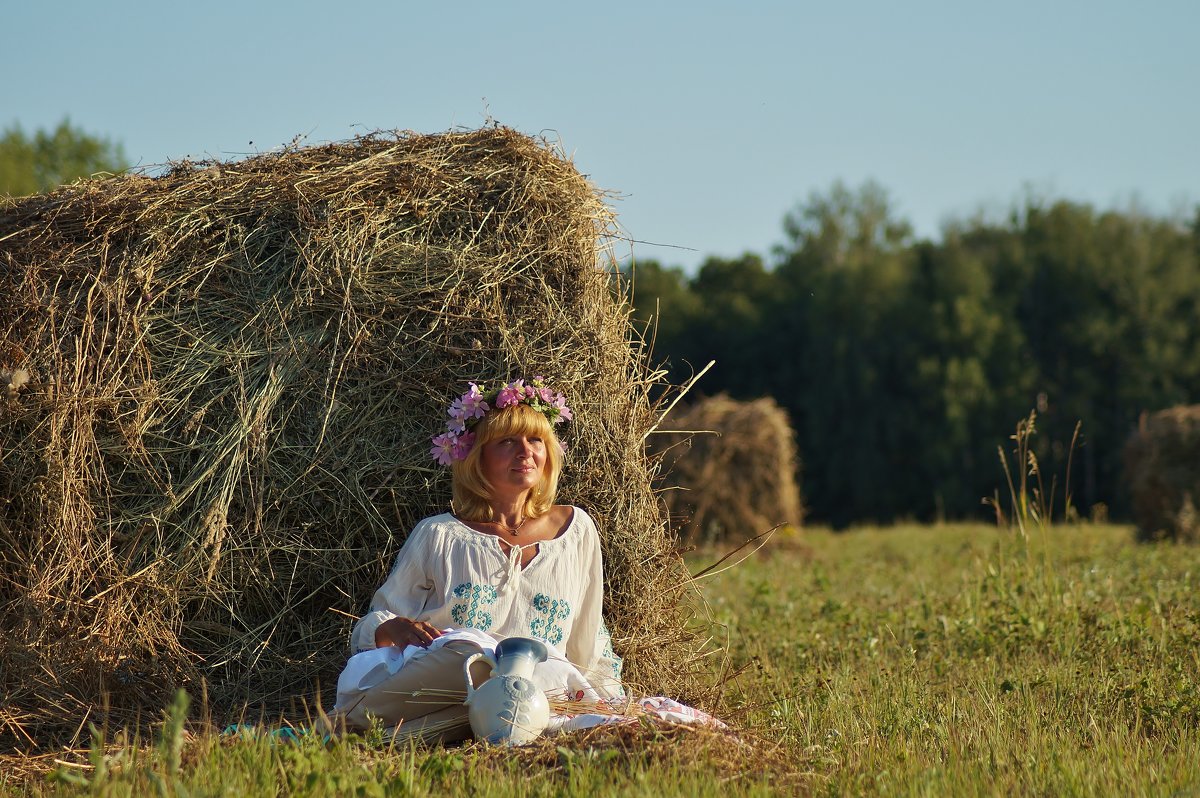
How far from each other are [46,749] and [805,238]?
116 ft

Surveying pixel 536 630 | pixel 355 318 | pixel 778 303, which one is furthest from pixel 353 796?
pixel 778 303

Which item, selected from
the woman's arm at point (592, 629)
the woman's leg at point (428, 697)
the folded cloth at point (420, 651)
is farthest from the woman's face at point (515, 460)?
the woman's leg at point (428, 697)

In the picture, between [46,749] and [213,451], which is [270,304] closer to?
[213,451]

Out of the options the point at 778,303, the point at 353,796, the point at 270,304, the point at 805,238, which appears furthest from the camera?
the point at 805,238

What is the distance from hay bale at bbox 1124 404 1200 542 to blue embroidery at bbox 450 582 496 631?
407 inches

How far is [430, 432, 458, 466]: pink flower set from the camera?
4945mm

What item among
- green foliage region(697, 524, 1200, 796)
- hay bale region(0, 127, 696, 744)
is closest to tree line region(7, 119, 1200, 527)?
green foliage region(697, 524, 1200, 796)

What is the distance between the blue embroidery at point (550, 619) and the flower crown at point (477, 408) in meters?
0.70

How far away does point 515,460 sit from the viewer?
4.85m

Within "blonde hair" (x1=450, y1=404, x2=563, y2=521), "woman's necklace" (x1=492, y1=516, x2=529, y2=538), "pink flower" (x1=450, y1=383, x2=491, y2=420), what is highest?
"pink flower" (x1=450, y1=383, x2=491, y2=420)

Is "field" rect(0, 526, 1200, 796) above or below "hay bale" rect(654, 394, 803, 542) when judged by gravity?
below

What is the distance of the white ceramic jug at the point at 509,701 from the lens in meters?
3.93

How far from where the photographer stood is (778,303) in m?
31.8

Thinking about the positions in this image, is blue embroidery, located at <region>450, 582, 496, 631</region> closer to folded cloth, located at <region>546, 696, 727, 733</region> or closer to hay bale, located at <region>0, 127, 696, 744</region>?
hay bale, located at <region>0, 127, 696, 744</region>
